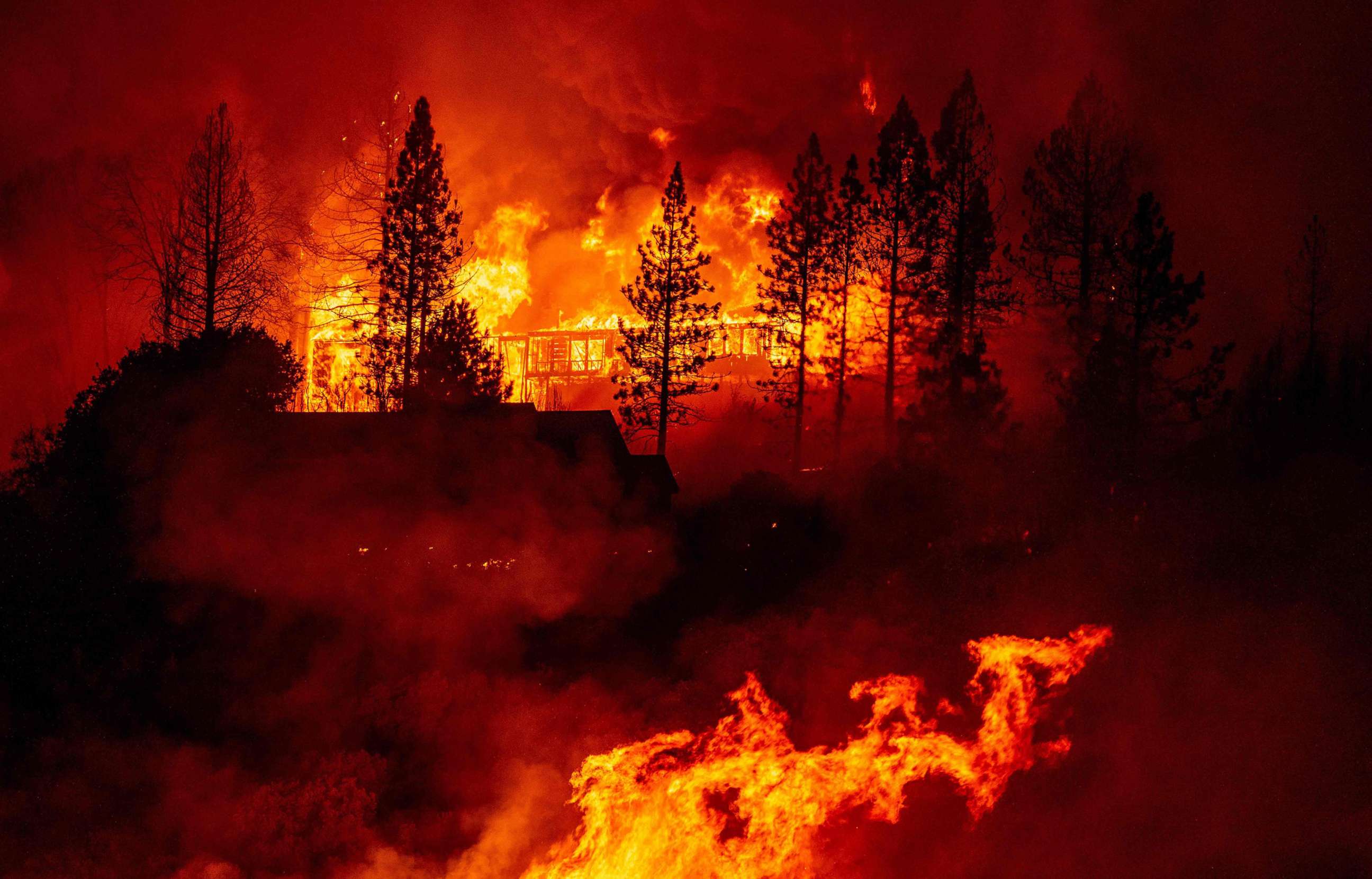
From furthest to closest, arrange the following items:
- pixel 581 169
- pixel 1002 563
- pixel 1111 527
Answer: pixel 581 169 < pixel 1111 527 < pixel 1002 563

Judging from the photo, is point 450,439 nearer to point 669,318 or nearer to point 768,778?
point 768,778

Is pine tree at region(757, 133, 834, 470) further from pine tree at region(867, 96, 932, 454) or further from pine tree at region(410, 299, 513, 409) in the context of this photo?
pine tree at region(410, 299, 513, 409)

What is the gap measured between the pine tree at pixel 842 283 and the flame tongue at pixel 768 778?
67.2 ft

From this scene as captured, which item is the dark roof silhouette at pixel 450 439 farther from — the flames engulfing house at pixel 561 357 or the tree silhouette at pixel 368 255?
the flames engulfing house at pixel 561 357

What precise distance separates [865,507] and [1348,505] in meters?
8.98

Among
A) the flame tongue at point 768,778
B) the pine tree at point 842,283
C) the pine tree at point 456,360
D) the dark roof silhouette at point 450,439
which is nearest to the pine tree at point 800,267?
the pine tree at point 842,283

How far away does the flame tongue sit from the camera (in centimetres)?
830

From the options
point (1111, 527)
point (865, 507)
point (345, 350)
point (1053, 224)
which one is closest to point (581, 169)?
point (345, 350)

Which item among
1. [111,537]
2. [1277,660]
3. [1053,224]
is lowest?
[1277,660]

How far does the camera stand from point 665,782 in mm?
8688

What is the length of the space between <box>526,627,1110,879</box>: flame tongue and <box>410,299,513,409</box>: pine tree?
12.0m

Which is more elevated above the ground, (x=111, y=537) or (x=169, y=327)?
(x=169, y=327)

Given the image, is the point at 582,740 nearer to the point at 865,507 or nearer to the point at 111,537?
the point at 111,537

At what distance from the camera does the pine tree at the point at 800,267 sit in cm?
3109
